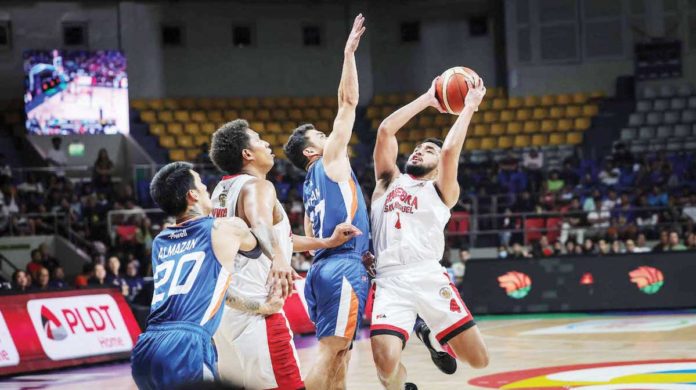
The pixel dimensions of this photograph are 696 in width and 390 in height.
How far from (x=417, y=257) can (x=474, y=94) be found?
116 cm

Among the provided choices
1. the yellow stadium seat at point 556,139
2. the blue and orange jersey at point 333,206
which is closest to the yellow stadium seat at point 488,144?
the yellow stadium seat at point 556,139

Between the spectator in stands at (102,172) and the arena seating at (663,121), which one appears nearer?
the spectator in stands at (102,172)

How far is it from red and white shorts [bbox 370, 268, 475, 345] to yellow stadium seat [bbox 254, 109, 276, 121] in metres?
19.7

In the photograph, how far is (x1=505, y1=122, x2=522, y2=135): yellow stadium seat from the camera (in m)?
26.0

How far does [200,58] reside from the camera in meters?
28.0

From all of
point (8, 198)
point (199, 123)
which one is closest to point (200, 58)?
point (199, 123)

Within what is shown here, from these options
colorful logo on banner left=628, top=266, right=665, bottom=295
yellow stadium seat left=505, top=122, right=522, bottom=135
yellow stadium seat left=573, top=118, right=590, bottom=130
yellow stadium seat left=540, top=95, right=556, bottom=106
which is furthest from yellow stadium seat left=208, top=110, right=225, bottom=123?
colorful logo on banner left=628, top=266, right=665, bottom=295

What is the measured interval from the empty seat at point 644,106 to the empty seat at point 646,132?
64 cm

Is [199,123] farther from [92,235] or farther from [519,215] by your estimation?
[519,215]

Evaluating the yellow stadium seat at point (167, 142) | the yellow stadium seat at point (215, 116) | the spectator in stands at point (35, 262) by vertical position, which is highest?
the yellow stadium seat at point (215, 116)

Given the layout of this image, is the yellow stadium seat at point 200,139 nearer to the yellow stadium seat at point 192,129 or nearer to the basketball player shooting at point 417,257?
the yellow stadium seat at point 192,129

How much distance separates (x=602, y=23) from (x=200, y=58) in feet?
34.5

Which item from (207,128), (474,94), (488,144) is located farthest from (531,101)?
(474,94)

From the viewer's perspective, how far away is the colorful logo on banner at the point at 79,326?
1207 centimetres
